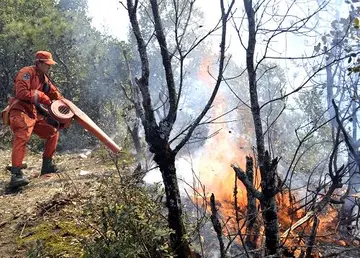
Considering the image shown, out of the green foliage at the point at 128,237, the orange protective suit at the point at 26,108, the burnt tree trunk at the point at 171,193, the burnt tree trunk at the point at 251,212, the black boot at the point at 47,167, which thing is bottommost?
the green foliage at the point at 128,237

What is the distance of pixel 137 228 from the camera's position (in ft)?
10.3

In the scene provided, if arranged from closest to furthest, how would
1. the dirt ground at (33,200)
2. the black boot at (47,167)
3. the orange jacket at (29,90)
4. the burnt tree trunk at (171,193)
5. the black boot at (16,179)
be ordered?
the burnt tree trunk at (171,193) < the dirt ground at (33,200) < the black boot at (16,179) < the orange jacket at (29,90) < the black boot at (47,167)

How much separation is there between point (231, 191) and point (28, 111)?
675cm

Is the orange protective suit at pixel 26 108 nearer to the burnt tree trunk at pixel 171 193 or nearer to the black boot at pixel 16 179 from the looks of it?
the black boot at pixel 16 179

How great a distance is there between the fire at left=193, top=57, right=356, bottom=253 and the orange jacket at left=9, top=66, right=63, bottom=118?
2731mm

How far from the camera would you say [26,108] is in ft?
18.3

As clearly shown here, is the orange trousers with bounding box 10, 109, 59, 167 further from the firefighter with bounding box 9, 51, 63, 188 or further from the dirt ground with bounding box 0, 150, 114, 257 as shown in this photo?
the dirt ground with bounding box 0, 150, 114, 257

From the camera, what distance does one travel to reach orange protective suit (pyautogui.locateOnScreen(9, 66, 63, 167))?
5.30 metres

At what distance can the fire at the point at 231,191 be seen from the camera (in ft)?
17.6

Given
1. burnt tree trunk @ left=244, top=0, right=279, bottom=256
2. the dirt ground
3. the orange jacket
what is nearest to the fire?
burnt tree trunk @ left=244, top=0, right=279, bottom=256

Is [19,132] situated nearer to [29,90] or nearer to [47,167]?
[29,90]

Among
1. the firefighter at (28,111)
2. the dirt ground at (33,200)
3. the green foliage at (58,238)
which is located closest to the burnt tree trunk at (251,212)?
the dirt ground at (33,200)

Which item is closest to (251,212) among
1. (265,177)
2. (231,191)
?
(265,177)

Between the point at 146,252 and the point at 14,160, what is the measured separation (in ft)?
10.4
